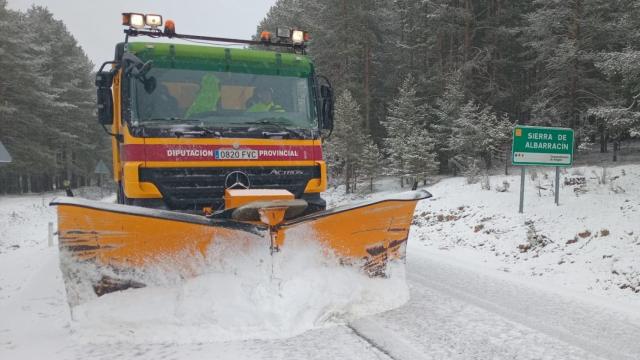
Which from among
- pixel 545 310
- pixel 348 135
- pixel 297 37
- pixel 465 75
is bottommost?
pixel 545 310

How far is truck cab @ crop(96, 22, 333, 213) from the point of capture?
511cm

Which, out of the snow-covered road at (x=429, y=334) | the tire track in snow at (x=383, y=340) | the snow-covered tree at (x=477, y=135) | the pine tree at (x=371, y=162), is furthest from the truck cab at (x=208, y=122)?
the pine tree at (x=371, y=162)

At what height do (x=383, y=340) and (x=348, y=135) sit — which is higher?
(x=348, y=135)

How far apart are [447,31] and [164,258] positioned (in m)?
24.1

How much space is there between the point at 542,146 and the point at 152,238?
335 inches

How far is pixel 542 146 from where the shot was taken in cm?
976

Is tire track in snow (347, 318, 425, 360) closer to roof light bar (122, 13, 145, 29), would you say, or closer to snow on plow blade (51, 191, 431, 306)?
snow on plow blade (51, 191, 431, 306)

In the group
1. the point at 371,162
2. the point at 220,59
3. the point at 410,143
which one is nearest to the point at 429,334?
the point at 220,59

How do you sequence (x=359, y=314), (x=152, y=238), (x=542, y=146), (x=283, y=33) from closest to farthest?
(x=152, y=238), (x=359, y=314), (x=283, y=33), (x=542, y=146)

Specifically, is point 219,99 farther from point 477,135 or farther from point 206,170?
point 477,135

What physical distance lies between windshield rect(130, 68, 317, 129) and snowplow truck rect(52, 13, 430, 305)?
0.04 ft

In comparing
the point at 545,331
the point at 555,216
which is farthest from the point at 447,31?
the point at 545,331

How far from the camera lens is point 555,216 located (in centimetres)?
896

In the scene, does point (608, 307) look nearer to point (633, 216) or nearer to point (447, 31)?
point (633, 216)
